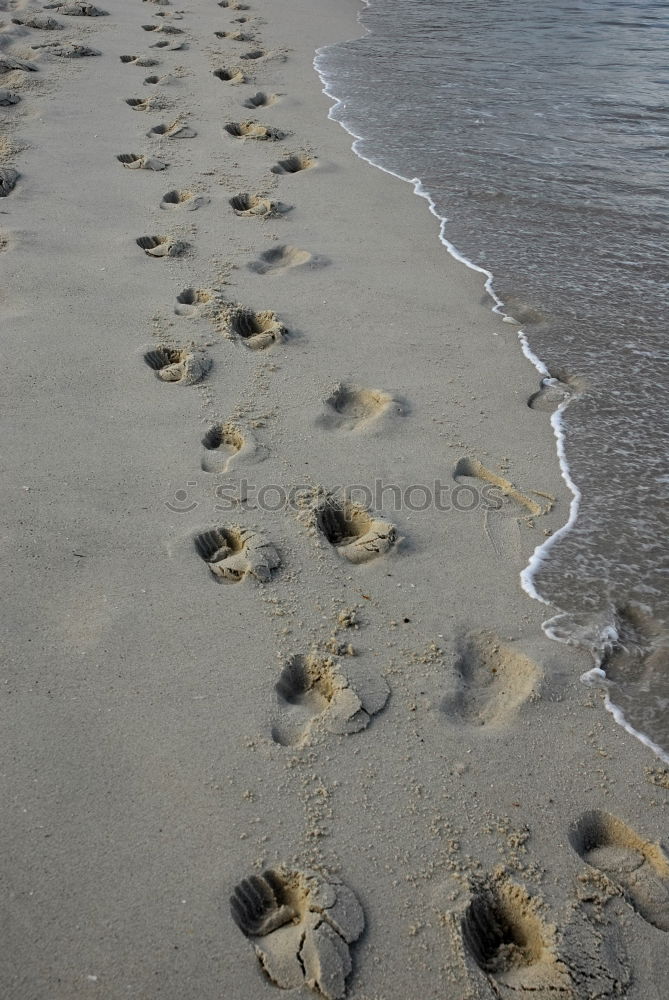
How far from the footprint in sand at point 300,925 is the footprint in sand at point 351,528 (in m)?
1.14

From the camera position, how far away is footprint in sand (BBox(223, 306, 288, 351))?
3.76m

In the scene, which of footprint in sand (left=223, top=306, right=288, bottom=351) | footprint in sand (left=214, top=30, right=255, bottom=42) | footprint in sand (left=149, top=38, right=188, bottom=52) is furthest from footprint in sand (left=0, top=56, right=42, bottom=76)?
footprint in sand (left=223, top=306, right=288, bottom=351)

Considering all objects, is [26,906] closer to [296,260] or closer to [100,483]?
[100,483]

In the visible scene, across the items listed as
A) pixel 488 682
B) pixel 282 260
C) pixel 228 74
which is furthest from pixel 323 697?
pixel 228 74

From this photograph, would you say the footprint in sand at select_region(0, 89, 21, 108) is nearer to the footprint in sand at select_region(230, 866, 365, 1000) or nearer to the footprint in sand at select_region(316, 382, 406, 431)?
the footprint in sand at select_region(316, 382, 406, 431)

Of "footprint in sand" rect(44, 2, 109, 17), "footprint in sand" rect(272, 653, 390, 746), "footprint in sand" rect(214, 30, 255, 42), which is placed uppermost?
"footprint in sand" rect(44, 2, 109, 17)

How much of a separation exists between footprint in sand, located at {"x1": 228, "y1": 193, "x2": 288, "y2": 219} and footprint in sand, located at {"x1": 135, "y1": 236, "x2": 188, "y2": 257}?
60 cm

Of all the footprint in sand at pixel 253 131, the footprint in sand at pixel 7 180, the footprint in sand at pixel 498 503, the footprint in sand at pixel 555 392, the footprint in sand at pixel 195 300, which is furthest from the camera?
the footprint in sand at pixel 253 131

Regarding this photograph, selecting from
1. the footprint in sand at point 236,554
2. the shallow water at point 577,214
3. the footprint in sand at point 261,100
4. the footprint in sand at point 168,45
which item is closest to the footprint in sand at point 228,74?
the footprint in sand at point 261,100

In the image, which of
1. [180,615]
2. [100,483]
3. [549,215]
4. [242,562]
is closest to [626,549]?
[242,562]

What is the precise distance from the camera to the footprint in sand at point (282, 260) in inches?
173

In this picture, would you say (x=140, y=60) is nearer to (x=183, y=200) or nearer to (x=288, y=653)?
(x=183, y=200)

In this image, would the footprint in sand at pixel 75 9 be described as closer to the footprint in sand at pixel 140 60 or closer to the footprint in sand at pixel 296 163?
the footprint in sand at pixel 140 60

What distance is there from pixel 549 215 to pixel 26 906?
16.4 feet
